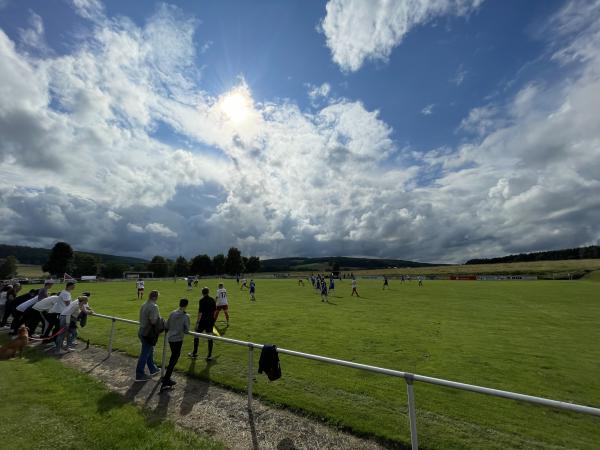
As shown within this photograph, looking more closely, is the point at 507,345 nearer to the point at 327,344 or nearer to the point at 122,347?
the point at 327,344

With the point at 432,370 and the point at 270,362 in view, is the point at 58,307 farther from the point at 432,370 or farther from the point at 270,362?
the point at 432,370

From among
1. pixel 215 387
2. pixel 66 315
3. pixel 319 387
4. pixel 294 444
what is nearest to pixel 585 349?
pixel 319 387

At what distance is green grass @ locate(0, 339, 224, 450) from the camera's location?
17.9ft

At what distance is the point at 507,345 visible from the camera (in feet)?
42.5

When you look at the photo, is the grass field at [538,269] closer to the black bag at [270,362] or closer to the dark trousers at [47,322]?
the black bag at [270,362]

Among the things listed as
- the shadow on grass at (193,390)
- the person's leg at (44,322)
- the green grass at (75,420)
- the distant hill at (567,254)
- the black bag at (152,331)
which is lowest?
the green grass at (75,420)

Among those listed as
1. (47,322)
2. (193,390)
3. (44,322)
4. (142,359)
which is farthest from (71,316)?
(193,390)

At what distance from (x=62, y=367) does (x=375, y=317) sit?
15280 mm

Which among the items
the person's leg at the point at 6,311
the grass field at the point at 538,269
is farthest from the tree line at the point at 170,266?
the person's leg at the point at 6,311

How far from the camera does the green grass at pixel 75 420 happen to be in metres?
5.46

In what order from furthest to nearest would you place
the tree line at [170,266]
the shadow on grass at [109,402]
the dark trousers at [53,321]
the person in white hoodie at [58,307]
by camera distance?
the tree line at [170,266] < the dark trousers at [53,321] < the person in white hoodie at [58,307] < the shadow on grass at [109,402]

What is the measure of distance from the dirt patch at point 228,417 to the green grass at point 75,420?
0.31 m

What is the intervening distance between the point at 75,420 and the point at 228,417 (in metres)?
Answer: 2.96

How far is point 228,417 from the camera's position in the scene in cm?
650
